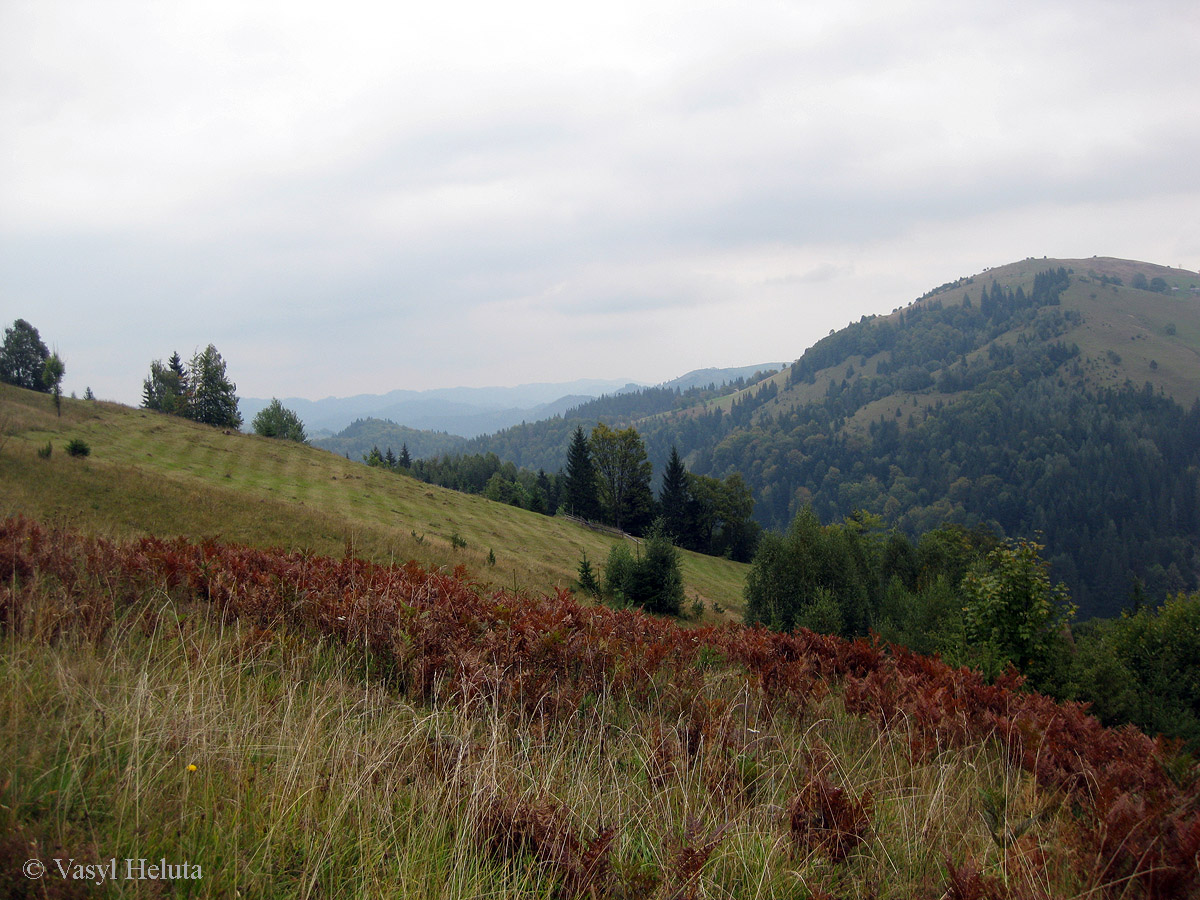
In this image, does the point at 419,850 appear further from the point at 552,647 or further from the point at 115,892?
the point at 552,647

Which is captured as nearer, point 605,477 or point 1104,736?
point 1104,736

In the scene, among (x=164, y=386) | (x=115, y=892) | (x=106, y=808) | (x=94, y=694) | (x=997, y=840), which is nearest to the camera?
(x=115, y=892)

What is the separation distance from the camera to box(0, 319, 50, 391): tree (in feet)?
210

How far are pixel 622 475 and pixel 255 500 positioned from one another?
53.9 m

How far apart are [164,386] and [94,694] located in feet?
334

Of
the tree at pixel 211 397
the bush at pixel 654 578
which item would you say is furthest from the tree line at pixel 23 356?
the bush at pixel 654 578

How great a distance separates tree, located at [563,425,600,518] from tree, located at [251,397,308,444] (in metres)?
31.1

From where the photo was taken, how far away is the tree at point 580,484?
7219cm

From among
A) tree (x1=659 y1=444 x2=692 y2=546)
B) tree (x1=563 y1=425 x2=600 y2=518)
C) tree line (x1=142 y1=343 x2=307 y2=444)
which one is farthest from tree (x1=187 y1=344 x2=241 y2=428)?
tree (x1=659 y1=444 x2=692 y2=546)

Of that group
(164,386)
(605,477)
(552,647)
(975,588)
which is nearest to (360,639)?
(552,647)

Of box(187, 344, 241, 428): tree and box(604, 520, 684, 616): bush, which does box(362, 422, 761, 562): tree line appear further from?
box(604, 520, 684, 616): bush

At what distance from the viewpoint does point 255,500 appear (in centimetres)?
2392

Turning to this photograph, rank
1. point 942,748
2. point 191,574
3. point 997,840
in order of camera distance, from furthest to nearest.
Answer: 1. point 191,574
2. point 942,748
3. point 997,840

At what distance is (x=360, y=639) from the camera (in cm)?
459
